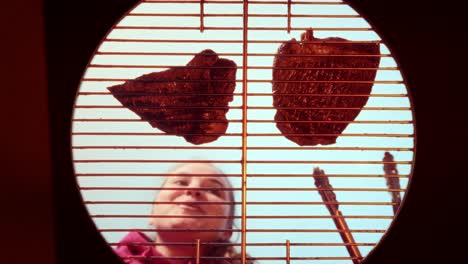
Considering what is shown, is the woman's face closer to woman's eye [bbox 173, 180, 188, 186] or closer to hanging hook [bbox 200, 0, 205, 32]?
woman's eye [bbox 173, 180, 188, 186]

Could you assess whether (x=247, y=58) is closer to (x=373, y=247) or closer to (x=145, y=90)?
(x=145, y=90)

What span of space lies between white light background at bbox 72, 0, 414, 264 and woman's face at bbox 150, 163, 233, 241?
0.02m

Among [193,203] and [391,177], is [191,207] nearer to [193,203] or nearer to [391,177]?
[193,203]

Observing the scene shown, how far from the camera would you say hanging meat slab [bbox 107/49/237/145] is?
977 millimetres

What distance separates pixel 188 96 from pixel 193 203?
0.19m

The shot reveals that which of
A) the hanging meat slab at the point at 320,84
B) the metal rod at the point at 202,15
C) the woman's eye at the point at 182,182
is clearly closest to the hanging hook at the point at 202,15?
the metal rod at the point at 202,15

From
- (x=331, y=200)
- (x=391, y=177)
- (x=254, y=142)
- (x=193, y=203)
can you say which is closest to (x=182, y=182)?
(x=193, y=203)

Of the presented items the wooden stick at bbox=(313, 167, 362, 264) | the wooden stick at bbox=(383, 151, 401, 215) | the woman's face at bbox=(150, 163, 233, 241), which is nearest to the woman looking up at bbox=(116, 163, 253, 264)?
the woman's face at bbox=(150, 163, 233, 241)

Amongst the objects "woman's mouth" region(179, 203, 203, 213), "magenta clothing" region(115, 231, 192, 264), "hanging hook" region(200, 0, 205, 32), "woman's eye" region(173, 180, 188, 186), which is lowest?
"magenta clothing" region(115, 231, 192, 264)

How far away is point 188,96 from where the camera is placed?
3.26 ft

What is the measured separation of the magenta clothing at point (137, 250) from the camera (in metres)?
0.96

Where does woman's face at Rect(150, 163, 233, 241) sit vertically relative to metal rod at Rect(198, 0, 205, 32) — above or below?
below

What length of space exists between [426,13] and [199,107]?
18.0 inches

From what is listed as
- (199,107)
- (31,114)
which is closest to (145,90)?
(199,107)
